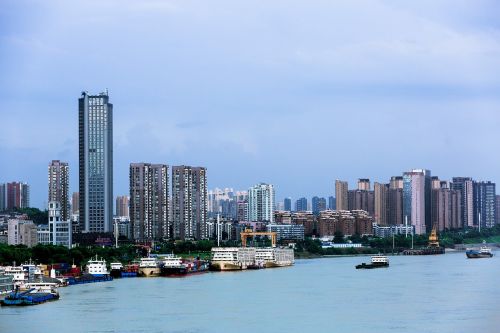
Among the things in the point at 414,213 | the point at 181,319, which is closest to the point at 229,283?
the point at 181,319

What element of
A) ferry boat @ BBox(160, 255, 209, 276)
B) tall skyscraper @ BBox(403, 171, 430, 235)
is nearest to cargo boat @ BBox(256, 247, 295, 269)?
ferry boat @ BBox(160, 255, 209, 276)

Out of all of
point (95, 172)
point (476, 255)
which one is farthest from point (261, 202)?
point (476, 255)

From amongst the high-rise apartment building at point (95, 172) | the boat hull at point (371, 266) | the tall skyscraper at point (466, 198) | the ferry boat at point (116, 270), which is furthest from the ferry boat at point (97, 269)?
the tall skyscraper at point (466, 198)

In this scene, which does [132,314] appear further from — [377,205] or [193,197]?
[377,205]

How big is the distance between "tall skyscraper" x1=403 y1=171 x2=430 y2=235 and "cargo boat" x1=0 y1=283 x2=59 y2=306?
1415 inches

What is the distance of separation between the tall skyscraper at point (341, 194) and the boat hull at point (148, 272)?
31104 mm

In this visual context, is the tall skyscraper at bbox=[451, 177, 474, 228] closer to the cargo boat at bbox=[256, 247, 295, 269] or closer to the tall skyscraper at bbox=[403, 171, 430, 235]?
the tall skyscraper at bbox=[403, 171, 430, 235]

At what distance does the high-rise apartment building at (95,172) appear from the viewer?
3500cm

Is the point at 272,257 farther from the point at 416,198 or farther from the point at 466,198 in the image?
the point at 466,198

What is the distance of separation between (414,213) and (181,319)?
39322mm

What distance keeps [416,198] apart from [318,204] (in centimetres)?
1596

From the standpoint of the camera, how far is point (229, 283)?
1817 centimetres

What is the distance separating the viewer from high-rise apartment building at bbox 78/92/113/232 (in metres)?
35.0

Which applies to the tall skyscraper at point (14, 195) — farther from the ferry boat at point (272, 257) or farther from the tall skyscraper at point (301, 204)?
the tall skyscraper at point (301, 204)
